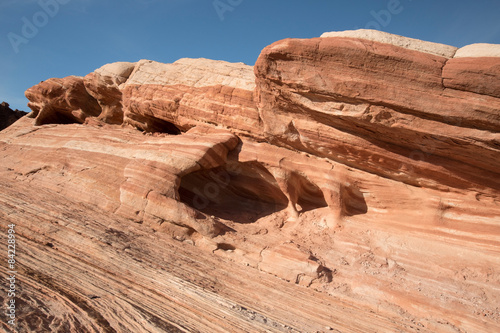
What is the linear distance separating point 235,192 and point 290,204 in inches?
82.0

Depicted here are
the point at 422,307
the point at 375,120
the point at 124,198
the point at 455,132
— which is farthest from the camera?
the point at 124,198

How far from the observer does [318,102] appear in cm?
743

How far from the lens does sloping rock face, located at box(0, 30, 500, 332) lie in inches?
205

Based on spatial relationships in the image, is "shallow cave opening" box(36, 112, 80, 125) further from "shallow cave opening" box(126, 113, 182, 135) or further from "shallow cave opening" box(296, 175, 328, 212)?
"shallow cave opening" box(296, 175, 328, 212)

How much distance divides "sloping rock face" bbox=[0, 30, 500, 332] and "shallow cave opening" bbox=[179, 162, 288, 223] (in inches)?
2.3

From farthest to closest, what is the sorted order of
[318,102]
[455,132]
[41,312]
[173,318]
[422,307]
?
1. [318,102]
2. [455,132]
3. [422,307]
4. [173,318]
5. [41,312]

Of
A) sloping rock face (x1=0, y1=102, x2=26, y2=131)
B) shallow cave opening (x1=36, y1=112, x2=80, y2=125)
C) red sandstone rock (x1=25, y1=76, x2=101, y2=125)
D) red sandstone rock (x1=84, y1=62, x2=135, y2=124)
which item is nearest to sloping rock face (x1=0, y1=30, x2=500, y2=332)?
red sandstone rock (x1=84, y1=62, x2=135, y2=124)

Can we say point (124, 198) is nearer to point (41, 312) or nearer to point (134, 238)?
point (134, 238)

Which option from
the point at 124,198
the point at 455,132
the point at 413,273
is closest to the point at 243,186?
the point at 124,198

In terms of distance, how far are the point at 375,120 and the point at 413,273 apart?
3288 millimetres

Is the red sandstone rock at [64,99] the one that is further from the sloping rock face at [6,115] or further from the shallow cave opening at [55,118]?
the sloping rock face at [6,115]

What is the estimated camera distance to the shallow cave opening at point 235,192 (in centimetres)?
904

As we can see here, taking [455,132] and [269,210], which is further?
[269,210]

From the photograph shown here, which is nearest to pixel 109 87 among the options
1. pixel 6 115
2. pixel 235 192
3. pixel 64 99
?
pixel 64 99
